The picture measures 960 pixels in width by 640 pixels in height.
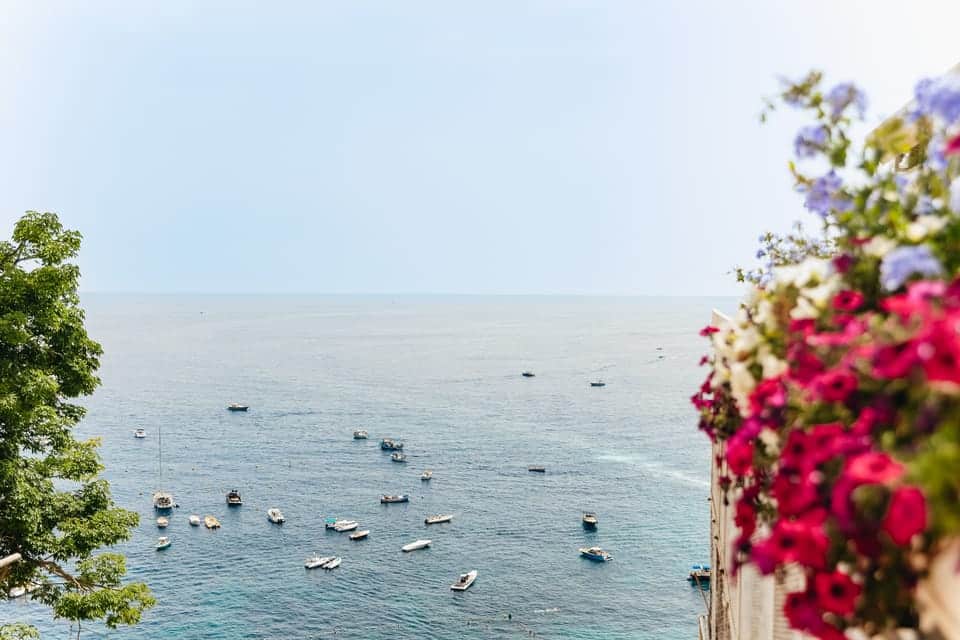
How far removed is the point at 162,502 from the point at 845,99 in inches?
2442

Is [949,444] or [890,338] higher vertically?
[890,338]

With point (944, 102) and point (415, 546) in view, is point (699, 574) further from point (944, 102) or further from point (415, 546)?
point (944, 102)

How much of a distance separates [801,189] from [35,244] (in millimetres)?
13166

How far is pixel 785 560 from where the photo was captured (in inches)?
94.5

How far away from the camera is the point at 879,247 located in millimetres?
3051

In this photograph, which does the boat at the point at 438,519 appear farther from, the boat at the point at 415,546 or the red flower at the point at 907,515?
the red flower at the point at 907,515

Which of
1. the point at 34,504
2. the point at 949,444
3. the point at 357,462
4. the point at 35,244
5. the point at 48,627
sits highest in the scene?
the point at 35,244

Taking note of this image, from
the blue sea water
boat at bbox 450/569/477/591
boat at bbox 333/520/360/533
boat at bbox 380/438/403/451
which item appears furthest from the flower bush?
boat at bbox 380/438/403/451

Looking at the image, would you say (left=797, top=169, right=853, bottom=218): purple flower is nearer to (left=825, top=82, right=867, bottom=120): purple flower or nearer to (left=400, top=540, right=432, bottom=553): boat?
(left=825, top=82, right=867, bottom=120): purple flower

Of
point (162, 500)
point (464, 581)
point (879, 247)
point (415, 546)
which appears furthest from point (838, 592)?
point (162, 500)

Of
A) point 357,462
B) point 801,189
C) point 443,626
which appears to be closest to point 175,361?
point 357,462

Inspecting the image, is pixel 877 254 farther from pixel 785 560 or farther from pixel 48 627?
pixel 48 627

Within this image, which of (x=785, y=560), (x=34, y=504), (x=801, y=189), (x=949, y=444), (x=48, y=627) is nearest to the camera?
(x=949, y=444)

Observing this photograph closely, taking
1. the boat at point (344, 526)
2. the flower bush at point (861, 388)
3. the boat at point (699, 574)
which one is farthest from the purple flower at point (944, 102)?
the boat at point (344, 526)
